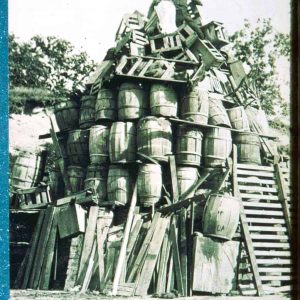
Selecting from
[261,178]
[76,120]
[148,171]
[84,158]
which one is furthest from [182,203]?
[76,120]

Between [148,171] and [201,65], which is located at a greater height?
[201,65]

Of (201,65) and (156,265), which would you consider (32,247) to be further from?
(201,65)

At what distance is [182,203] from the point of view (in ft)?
32.0

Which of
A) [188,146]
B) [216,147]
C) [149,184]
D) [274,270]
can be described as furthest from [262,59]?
[274,270]

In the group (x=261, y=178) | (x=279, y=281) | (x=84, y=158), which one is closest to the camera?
(x=279, y=281)

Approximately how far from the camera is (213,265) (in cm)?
898

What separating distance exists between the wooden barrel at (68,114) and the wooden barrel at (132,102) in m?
1.64

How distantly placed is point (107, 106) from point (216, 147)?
2271mm

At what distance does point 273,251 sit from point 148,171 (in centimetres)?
265

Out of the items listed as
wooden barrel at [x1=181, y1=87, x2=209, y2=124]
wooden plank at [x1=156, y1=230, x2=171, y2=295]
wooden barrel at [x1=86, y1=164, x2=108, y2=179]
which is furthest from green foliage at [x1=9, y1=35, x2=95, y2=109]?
wooden plank at [x1=156, y1=230, x2=171, y2=295]

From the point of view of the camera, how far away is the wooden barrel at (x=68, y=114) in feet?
39.8

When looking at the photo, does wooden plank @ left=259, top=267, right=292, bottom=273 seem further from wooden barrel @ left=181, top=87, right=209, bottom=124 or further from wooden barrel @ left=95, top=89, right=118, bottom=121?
wooden barrel @ left=95, top=89, right=118, bottom=121

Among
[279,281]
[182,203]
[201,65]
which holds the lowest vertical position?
[279,281]

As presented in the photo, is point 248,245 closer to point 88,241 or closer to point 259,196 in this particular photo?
point 259,196
